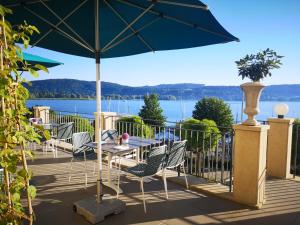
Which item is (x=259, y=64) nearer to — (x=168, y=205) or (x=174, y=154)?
(x=174, y=154)

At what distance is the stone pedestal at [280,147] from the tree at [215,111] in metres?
20.4

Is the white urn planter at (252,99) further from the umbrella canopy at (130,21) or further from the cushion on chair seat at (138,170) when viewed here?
the cushion on chair seat at (138,170)

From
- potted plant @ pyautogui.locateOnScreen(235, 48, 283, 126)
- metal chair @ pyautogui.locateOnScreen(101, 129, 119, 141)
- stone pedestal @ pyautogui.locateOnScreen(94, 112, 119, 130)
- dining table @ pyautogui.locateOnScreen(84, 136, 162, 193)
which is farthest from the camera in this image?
potted plant @ pyautogui.locateOnScreen(235, 48, 283, 126)

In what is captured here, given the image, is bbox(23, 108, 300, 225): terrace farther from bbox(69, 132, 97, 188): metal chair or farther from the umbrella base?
bbox(69, 132, 97, 188): metal chair

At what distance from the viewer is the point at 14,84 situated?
1.73 meters

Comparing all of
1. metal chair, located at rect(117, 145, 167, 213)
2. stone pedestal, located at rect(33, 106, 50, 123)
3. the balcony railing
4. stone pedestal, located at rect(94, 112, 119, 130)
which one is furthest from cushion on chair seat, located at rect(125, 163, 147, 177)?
stone pedestal, located at rect(33, 106, 50, 123)

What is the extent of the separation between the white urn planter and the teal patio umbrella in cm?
90

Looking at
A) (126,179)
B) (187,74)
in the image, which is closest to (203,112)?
(126,179)

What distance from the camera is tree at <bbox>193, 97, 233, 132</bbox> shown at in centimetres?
2538

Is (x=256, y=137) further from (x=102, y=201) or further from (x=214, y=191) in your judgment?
(x=102, y=201)

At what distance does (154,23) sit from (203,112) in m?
23.4

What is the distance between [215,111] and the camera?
25.5 metres

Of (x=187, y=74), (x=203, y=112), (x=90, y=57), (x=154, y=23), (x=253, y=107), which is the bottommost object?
(x=203, y=112)

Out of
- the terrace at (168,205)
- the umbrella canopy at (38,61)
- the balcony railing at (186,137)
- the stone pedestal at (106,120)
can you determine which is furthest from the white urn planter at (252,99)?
the umbrella canopy at (38,61)
